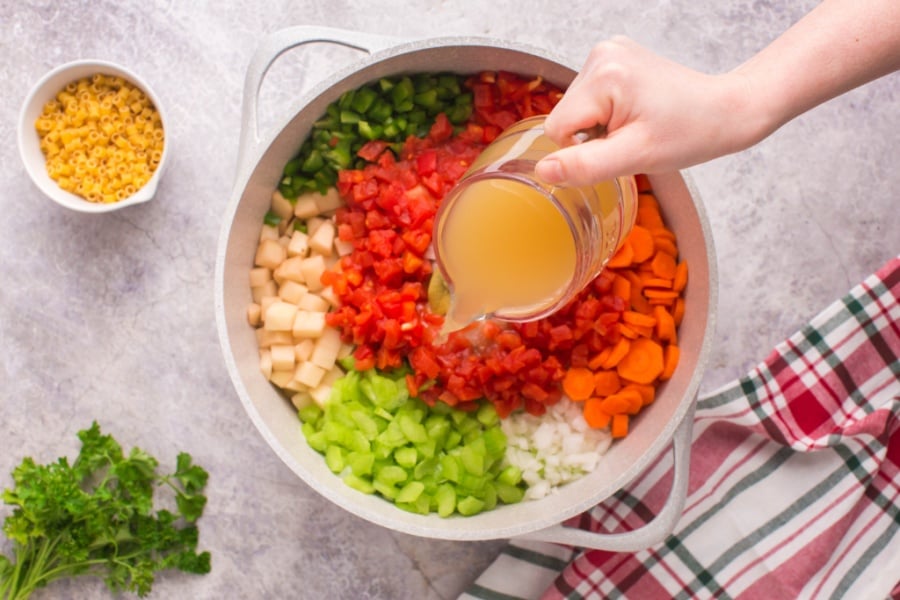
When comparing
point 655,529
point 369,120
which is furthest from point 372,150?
point 655,529

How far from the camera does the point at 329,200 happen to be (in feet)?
6.52

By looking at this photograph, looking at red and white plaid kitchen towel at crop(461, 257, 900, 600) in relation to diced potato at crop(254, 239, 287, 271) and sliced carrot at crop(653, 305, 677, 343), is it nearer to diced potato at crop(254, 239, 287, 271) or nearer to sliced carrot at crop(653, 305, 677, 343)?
sliced carrot at crop(653, 305, 677, 343)

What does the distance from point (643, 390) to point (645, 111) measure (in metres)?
0.78

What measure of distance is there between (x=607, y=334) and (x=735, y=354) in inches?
18.8

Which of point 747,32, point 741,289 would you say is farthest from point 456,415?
point 747,32

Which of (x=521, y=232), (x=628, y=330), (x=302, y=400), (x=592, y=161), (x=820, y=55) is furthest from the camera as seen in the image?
(x=302, y=400)

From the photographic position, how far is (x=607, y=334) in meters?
1.87

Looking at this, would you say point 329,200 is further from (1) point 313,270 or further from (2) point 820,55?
(2) point 820,55

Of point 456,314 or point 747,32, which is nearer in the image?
point 456,314

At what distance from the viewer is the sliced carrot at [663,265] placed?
74.7 inches

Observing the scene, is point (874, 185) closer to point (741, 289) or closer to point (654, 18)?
point (741, 289)

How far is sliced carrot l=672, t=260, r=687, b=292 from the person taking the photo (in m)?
1.89

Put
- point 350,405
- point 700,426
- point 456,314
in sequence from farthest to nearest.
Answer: point 700,426 → point 350,405 → point 456,314

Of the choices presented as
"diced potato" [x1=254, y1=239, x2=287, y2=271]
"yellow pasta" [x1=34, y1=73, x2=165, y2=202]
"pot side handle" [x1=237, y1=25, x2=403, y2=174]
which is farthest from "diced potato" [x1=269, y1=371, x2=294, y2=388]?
"yellow pasta" [x1=34, y1=73, x2=165, y2=202]
